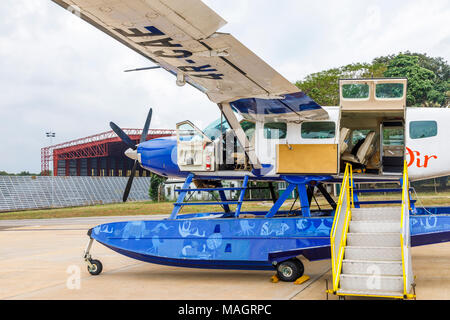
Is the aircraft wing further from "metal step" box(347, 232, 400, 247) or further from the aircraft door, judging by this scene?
"metal step" box(347, 232, 400, 247)

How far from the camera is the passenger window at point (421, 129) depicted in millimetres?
9883

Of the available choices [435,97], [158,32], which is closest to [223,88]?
[158,32]

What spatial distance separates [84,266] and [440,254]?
32.2 ft

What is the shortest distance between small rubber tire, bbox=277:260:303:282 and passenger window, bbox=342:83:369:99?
3490mm

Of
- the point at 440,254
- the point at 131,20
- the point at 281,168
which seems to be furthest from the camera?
the point at 440,254

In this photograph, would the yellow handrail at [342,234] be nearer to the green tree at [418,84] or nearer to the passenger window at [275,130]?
the passenger window at [275,130]

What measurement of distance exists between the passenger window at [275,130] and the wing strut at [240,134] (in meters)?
0.47

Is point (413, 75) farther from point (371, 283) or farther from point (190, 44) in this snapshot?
point (190, 44)

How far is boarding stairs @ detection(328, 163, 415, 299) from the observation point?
6898 millimetres

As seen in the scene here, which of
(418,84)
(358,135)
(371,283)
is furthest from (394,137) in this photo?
(418,84)

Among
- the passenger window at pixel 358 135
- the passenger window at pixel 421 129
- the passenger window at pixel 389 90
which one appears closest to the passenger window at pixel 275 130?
the passenger window at pixel 358 135
